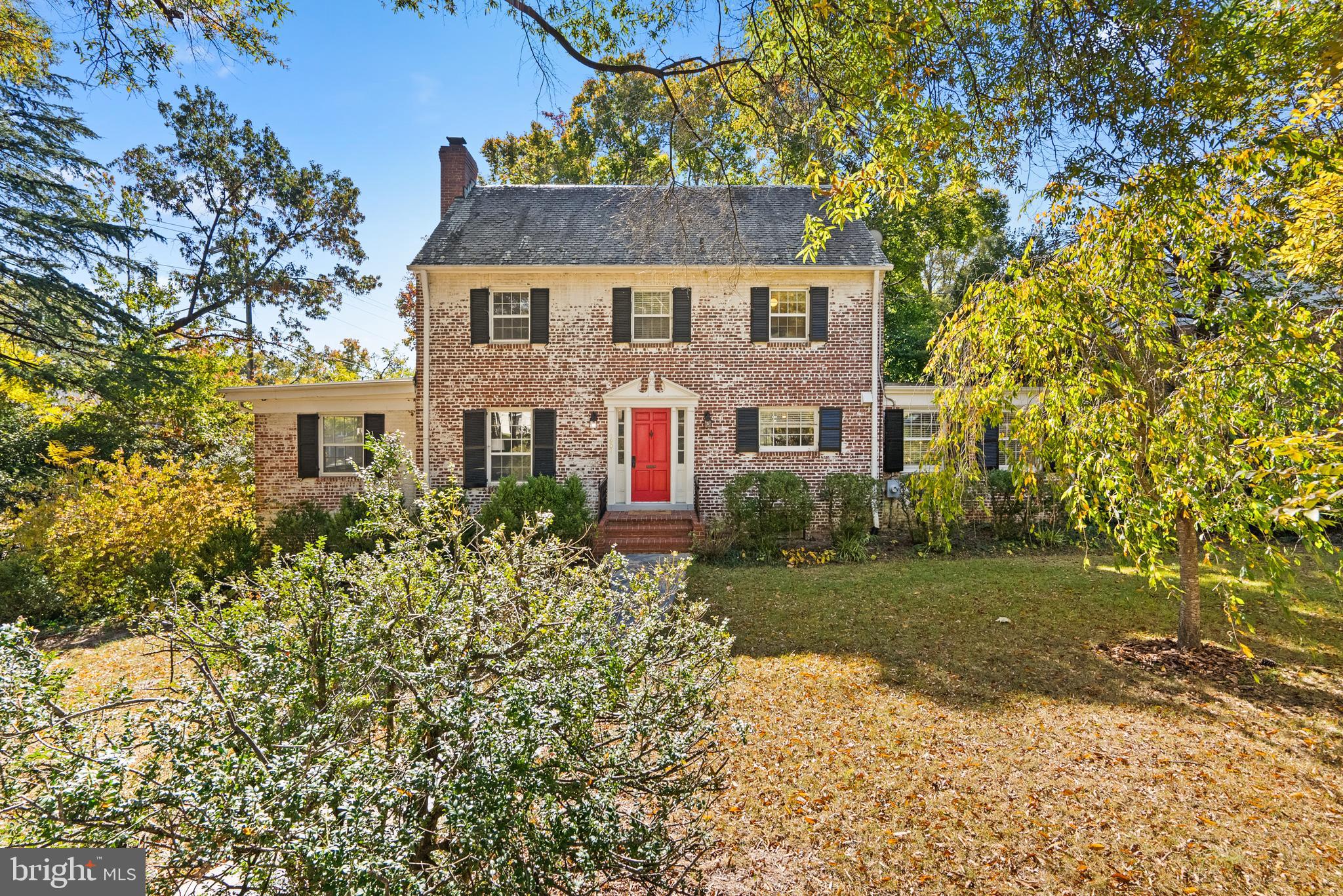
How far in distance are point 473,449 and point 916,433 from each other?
32.5 ft

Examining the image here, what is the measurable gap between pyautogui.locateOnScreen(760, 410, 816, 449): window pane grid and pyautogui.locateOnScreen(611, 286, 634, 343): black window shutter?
137 inches

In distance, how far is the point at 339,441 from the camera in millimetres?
12422

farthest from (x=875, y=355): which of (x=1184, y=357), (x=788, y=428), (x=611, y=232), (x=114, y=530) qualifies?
(x=114, y=530)

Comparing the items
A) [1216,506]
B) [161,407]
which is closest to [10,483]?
[161,407]

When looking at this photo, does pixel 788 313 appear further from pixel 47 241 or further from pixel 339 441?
pixel 47 241

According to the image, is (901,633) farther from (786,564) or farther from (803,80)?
(803,80)

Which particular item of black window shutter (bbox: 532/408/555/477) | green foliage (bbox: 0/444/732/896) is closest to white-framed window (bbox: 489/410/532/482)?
black window shutter (bbox: 532/408/555/477)

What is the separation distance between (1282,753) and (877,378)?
29.2 ft

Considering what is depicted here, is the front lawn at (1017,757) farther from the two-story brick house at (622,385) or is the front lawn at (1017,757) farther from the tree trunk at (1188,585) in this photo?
the two-story brick house at (622,385)

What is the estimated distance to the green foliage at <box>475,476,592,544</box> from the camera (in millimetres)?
9688

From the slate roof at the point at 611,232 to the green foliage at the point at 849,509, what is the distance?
4674 millimetres

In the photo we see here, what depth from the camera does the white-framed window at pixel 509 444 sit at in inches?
485

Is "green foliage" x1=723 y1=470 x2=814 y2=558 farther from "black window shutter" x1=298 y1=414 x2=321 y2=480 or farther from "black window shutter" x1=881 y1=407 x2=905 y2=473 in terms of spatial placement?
"black window shutter" x1=298 y1=414 x2=321 y2=480

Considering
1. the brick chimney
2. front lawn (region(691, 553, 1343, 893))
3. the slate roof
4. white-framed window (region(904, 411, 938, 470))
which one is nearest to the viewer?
front lawn (region(691, 553, 1343, 893))
